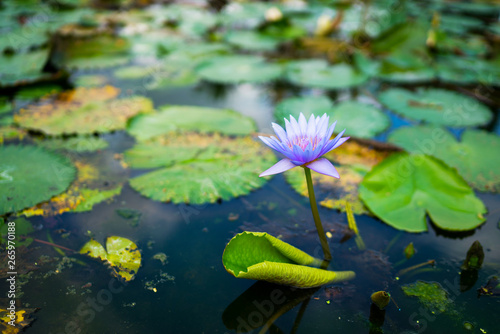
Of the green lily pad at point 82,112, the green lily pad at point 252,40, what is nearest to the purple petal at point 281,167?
the green lily pad at point 82,112

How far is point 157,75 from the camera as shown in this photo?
3.53 meters

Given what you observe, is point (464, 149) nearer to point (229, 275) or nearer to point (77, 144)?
point (229, 275)

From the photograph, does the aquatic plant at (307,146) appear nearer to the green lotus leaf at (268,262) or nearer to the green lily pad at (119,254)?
the green lotus leaf at (268,262)

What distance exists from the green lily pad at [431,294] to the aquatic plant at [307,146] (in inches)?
17.6

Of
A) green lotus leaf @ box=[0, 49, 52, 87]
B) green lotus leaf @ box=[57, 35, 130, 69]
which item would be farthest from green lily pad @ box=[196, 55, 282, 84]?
green lotus leaf @ box=[0, 49, 52, 87]

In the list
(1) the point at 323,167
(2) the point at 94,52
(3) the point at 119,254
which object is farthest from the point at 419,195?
(2) the point at 94,52

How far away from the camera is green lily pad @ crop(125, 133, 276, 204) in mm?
1929

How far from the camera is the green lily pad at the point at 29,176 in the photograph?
1.83 meters

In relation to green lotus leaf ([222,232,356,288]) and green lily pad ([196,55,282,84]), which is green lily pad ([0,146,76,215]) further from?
green lily pad ([196,55,282,84])

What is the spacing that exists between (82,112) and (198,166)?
49.4 inches

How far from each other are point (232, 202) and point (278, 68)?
2.16m

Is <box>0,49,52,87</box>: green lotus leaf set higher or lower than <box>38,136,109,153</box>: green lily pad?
higher

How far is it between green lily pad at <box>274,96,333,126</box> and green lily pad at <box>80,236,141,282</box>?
4.89 feet

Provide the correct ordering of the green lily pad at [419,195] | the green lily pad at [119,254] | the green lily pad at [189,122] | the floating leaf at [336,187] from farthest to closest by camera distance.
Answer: the green lily pad at [189,122], the floating leaf at [336,187], the green lily pad at [419,195], the green lily pad at [119,254]
